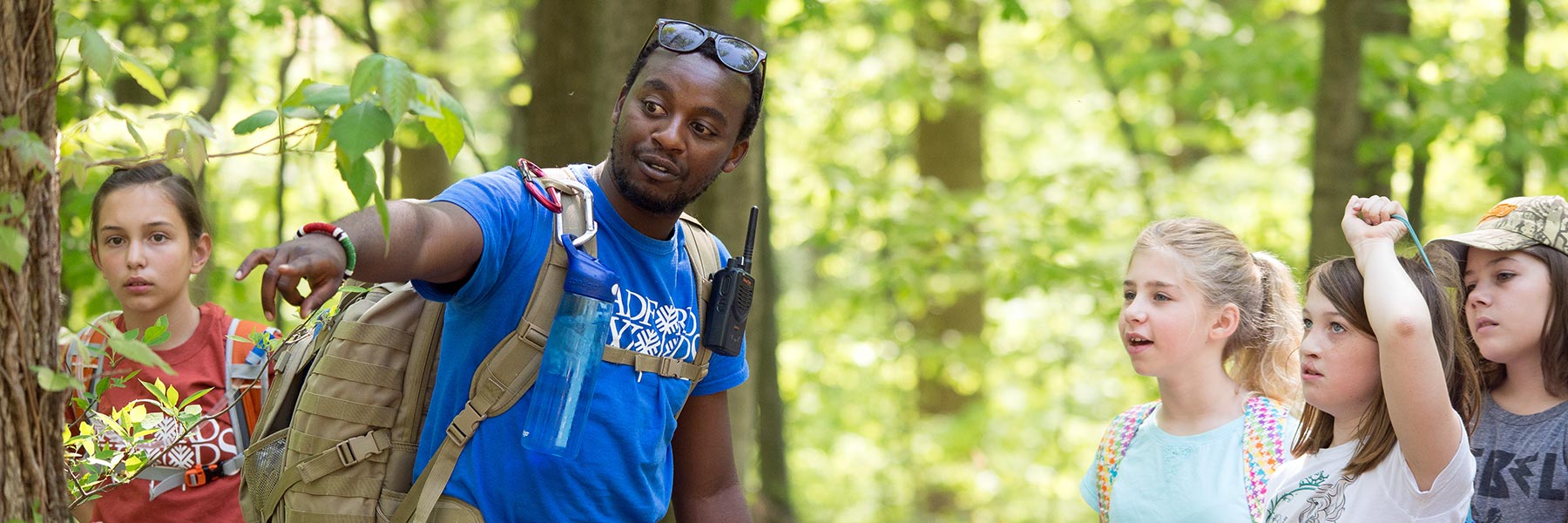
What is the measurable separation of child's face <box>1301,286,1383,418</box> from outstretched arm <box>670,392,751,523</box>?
1327 mm

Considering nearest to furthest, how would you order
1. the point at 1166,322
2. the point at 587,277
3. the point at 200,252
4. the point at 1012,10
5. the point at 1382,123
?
the point at 587,277 → the point at 1166,322 → the point at 200,252 → the point at 1012,10 → the point at 1382,123

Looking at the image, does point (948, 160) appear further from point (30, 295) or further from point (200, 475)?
point (30, 295)

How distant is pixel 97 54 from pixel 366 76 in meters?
0.53

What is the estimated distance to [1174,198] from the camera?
33.5 ft

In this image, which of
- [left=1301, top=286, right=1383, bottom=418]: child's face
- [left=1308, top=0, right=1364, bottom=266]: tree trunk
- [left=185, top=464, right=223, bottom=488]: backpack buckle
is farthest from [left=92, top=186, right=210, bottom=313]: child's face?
[left=1308, top=0, right=1364, bottom=266]: tree trunk

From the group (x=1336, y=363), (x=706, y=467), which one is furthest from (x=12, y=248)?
(x=1336, y=363)

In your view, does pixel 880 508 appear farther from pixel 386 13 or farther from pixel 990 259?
pixel 386 13

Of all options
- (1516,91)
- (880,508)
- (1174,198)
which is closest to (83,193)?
(1516,91)

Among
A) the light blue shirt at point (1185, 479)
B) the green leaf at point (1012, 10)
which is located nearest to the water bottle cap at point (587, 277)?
the light blue shirt at point (1185, 479)

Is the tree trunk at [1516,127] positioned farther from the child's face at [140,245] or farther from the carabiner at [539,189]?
the child's face at [140,245]

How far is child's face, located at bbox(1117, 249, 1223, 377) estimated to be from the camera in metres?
3.10

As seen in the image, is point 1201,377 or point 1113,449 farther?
point 1113,449

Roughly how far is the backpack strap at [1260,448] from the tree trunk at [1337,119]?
147 inches

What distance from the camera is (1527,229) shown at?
9.50ft
